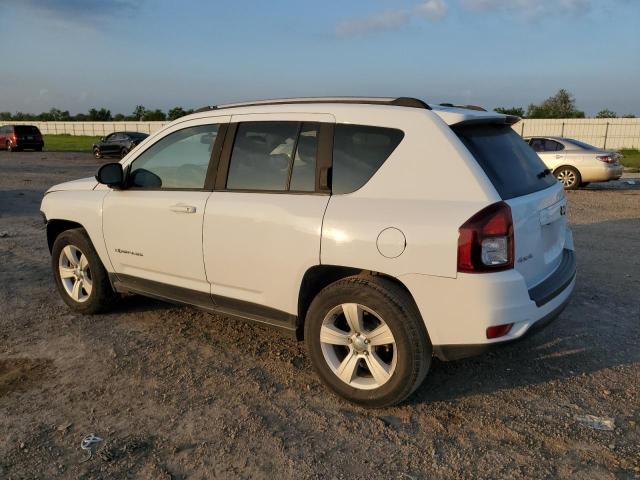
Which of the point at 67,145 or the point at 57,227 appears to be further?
the point at 67,145

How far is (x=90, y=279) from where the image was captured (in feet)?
15.9

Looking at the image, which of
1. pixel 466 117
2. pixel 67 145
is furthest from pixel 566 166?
pixel 67 145

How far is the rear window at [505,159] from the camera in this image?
122 inches

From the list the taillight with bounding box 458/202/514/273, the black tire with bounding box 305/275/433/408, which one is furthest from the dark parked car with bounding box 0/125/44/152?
the taillight with bounding box 458/202/514/273

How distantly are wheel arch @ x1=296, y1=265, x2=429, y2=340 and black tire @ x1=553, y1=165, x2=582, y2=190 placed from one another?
13464mm

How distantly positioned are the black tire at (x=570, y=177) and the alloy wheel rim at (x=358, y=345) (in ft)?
44.2

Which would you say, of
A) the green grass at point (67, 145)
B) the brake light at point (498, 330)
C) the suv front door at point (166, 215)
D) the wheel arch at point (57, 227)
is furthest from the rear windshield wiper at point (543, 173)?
the green grass at point (67, 145)

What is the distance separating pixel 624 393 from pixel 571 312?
4.80 ft

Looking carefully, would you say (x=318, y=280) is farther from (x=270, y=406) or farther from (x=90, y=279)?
(x=90, y=279)

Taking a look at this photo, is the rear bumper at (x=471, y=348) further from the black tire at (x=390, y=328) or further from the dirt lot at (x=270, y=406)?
the dirt lot at (x=270, y=406)

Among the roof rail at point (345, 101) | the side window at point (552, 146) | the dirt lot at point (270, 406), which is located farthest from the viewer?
the side window at point (552, 146)

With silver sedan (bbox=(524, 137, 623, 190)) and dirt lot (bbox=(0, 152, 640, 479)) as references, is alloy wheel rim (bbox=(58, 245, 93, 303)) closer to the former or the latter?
dirt lot (bbox=(0, 152, 640, 479))

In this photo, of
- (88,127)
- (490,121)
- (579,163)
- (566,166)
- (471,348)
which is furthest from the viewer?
(88,127)

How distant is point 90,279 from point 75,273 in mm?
183
